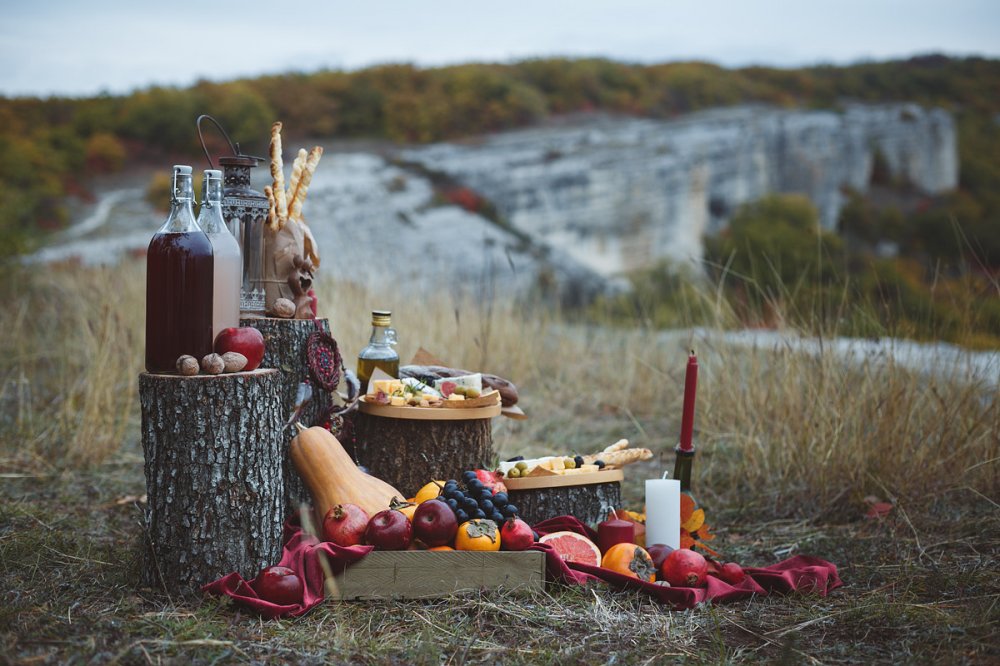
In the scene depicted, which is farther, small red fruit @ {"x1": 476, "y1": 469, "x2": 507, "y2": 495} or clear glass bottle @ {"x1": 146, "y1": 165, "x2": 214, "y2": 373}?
small red fruit @ {"x1": 476, "y1": 469, "x2": 507, "y2": 495}

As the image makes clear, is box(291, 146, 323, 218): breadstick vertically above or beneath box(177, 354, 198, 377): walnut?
above

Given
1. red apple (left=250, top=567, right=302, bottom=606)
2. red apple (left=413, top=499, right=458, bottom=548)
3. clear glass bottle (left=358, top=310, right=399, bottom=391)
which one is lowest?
red apple (left=250, top=567, right=302, bottom=606)

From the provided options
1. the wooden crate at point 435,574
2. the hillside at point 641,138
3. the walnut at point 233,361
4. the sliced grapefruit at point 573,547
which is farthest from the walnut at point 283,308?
Answer: the hillside at point 641,138

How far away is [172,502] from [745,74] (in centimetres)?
3346

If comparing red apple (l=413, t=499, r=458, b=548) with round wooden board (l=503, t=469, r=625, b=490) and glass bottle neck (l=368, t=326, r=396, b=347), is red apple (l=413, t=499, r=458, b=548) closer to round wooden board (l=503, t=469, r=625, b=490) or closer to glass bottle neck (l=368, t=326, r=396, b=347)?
round wooden board (l=503, t=469, r=625, b=490)

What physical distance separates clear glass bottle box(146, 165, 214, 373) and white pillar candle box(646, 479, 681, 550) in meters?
1.66

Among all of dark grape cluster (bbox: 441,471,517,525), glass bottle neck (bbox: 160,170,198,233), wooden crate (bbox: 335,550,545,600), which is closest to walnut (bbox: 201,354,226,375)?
glass bottle neck (bbox: 160,170,198,233)

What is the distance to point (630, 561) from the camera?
2.87 meters

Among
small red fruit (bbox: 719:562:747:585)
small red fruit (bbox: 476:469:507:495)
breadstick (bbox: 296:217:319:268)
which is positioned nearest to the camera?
small red fruit (bbox: 719:562:747:585)

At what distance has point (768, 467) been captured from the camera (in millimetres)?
4078

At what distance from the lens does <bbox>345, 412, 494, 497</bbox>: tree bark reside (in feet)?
10.7

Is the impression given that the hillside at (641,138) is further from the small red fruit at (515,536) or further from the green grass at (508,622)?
the small red fruit at (515,536)

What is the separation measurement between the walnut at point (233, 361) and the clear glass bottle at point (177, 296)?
0.09 metres

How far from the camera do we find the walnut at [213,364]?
256 centimetres
